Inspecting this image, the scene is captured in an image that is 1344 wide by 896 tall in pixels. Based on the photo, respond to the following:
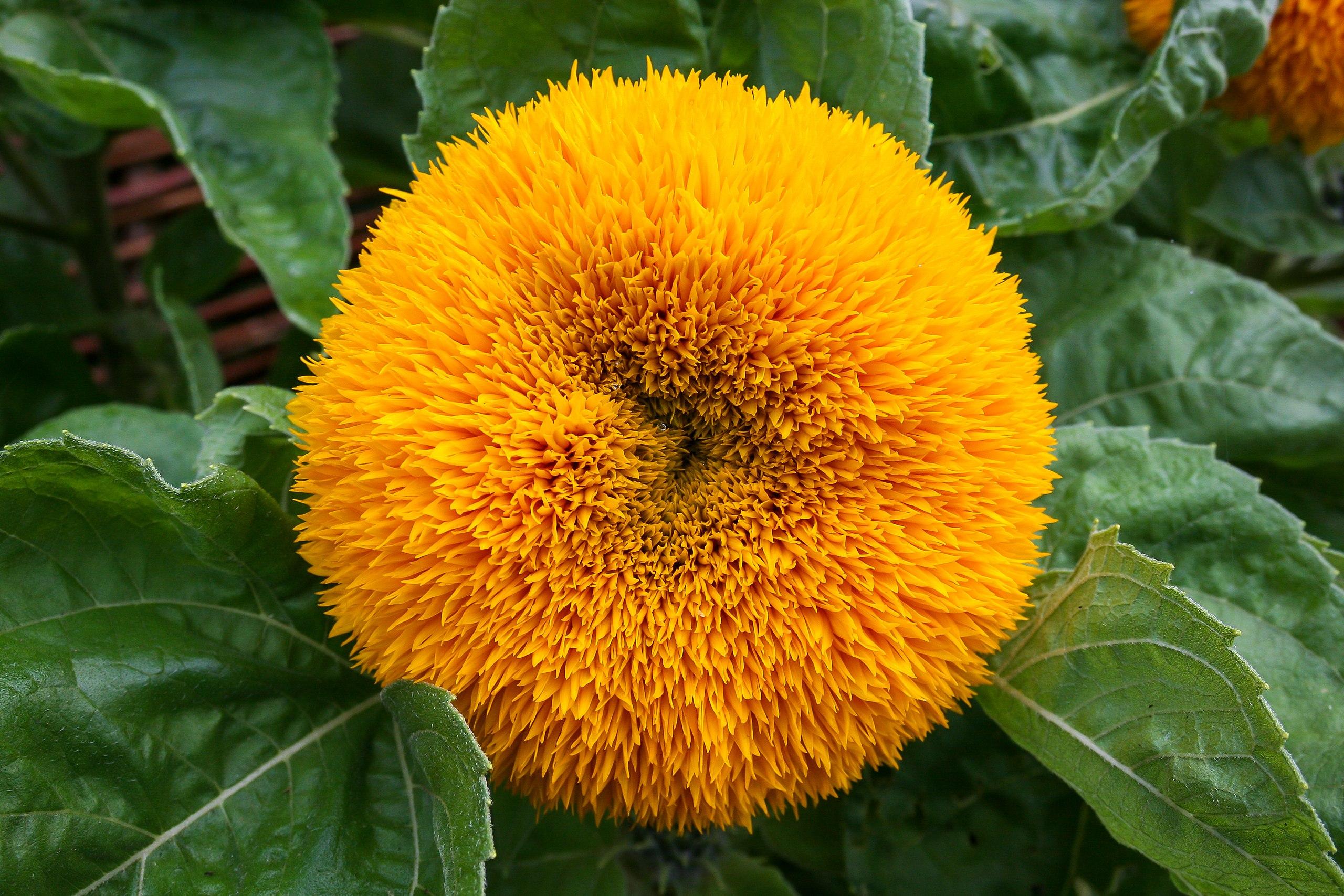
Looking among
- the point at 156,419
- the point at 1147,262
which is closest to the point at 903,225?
the point at 1147,262

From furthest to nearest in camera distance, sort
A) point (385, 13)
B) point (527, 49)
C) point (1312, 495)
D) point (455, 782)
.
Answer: point (385, 13), point (1312, 495), point (527, 49), point (455, 782)

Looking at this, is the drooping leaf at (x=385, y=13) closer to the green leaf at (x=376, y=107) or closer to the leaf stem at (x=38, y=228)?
the green leaf at (x=376, y=107)

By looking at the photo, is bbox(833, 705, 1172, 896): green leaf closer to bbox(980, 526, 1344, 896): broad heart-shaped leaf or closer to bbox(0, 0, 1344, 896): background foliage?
bbox(0, 0, 1344, 896): background foliage

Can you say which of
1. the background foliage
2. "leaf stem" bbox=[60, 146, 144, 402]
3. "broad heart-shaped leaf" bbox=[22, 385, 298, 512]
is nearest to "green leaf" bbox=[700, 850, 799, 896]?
the background foliage

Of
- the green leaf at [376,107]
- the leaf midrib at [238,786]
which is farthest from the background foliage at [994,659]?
the green leaf at [376,107]

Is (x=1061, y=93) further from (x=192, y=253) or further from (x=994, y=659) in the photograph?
(x=192, y=253)

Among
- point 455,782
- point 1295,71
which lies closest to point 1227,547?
point 1295,71

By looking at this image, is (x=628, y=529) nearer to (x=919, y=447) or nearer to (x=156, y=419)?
(x=919, y=447)
